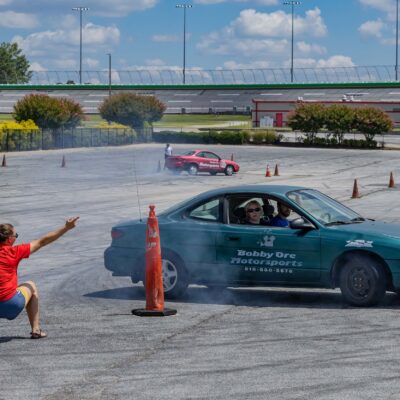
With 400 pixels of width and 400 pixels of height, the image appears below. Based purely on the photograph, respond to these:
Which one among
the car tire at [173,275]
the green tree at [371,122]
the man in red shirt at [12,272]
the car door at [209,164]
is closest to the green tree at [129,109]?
the green tree at [371,122]

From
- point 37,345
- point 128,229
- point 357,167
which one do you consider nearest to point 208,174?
point 357,167

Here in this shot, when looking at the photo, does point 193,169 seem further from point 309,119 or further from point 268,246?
point 309,119

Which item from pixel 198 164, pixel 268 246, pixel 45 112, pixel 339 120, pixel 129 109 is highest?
pixel 129 109

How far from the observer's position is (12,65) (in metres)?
182

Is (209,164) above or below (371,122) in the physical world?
below

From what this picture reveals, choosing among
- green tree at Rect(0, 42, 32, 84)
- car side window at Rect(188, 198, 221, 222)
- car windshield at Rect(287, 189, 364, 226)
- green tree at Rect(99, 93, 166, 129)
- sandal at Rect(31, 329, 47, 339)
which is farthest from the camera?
green tree at Rect(0, 42, 32, 84)

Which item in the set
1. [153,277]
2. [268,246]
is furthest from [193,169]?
[153,277]

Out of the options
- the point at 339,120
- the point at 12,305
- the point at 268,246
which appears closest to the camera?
the point at 12,305

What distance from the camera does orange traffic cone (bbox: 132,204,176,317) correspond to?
37.3 feet

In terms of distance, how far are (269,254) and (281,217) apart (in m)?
0.59

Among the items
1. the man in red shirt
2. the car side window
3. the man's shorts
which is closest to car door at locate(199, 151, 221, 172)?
the car side window

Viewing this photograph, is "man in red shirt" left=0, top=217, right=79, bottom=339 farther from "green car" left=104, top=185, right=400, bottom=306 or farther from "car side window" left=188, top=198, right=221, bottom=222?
"car side window" left=188, top=198, right=221, bottom=222

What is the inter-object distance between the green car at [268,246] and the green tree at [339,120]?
69214 millimetres

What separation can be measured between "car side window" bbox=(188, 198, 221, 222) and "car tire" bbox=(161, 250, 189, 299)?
0.60 m
